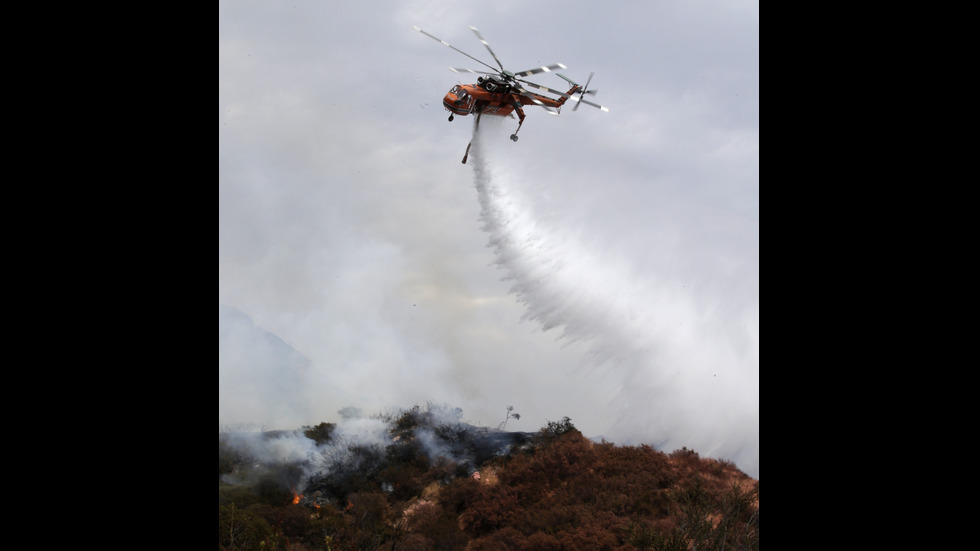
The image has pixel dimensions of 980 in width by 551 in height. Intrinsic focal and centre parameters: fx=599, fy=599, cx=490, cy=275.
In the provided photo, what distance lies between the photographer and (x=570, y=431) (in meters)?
38.0

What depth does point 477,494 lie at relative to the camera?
104 ft

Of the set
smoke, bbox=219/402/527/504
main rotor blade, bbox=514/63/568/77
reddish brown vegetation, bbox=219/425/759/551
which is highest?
main rotor blade, bbox=514/63/568/77

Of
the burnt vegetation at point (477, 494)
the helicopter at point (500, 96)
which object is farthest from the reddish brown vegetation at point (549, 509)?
the helicopter at point (500, 96)

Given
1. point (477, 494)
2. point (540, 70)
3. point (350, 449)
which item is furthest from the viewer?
point (350, 449)

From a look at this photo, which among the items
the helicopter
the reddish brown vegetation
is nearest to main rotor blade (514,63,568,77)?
the helicopter

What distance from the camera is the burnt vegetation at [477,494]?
2402cm

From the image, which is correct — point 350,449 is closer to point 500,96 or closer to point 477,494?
point 477,494

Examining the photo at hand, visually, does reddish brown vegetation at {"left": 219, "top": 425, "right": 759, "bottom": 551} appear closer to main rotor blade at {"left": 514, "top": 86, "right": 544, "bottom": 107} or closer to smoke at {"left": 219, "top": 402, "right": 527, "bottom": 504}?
smoke at {"left": 219, "top": 402, "right": 527, "bottom": 504}

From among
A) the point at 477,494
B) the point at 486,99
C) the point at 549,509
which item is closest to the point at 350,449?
the point at 477,494

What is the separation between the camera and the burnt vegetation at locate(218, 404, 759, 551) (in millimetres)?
24016

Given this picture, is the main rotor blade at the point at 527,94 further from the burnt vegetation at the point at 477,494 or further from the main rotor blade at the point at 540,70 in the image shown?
the burnt vegetation at the point at 477,494
